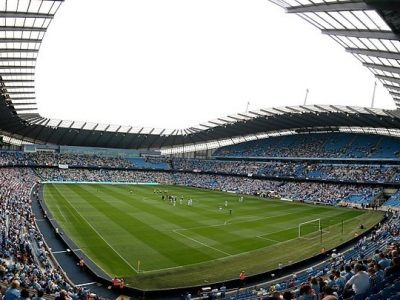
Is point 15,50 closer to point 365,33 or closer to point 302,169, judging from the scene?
point 365,33

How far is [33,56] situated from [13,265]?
23.6 m

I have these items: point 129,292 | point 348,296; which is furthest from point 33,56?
point 348,296

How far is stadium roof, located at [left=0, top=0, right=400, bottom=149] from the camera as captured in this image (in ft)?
64.9

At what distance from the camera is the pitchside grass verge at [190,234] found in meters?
24.1

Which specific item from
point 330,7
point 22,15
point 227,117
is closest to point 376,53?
point 330,7

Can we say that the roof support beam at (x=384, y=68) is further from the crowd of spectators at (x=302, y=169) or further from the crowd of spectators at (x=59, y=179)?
the crowd of spectators at (x=302, y=169)

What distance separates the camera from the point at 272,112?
206 feet

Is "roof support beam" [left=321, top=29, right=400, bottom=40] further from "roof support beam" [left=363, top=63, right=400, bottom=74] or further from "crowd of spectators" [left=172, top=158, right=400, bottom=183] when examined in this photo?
"crowd of spectators" [left=172, top=158, right=400, bottom=183]

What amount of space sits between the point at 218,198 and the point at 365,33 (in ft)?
139

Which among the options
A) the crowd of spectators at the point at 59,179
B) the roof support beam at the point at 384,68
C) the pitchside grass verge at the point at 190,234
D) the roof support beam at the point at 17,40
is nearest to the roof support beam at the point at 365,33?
the roof support beam at the point at 384,68

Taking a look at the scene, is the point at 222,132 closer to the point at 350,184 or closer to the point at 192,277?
the point at 350,184

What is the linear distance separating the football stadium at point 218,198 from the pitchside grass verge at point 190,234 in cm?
17

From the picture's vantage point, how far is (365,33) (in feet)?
68.9

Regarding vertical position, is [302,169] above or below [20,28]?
below
